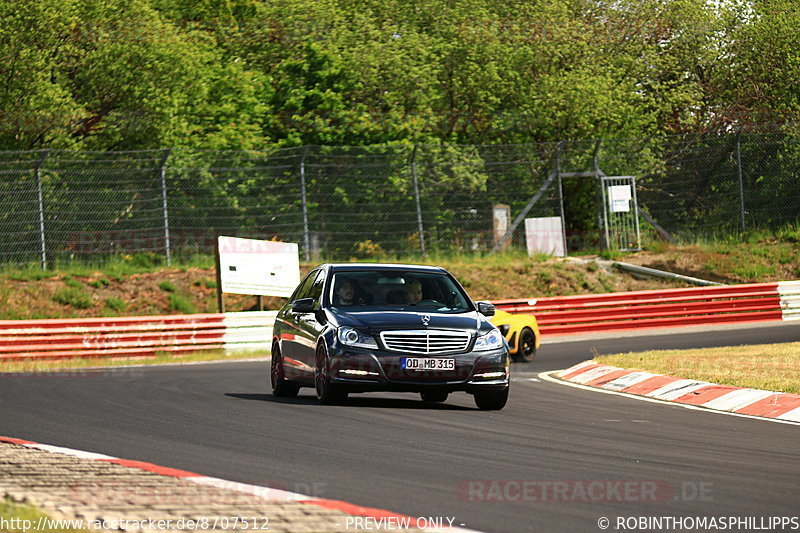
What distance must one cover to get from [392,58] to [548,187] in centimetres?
924

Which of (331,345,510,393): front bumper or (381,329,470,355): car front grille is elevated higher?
(381,329,470,355): car front grille

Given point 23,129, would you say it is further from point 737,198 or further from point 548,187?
point 737,198

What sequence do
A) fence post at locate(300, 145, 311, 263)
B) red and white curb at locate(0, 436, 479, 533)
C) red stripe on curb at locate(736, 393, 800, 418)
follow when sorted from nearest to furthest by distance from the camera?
red and white curb at locate(0, 436, 479, 533) < red stripe on curb at locate(736, 393, 800, 418) < fence post at locate(300, 145, 311, 263)

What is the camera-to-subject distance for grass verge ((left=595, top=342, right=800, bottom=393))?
1413 cm

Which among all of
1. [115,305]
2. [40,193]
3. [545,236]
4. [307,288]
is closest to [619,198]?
[545,236]

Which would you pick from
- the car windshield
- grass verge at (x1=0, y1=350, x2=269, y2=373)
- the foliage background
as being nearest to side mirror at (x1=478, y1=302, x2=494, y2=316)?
the car windshield

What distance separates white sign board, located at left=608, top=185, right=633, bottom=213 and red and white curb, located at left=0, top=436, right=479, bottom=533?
26550 millimetres

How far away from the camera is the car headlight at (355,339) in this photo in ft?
41.0

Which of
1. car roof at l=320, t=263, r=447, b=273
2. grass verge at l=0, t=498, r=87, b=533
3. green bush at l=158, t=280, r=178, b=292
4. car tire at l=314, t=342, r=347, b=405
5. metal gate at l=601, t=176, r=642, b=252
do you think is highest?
metal gate at l=601, t=176, r=642, b=252

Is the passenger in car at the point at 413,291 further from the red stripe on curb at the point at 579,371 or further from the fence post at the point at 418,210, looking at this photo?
the fence post at the point at 418,210

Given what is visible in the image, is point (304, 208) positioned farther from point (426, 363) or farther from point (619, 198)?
point (426, 363)

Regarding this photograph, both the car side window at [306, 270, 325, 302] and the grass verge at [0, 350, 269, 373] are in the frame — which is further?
the grass verge at [0, 350, 269, 373]

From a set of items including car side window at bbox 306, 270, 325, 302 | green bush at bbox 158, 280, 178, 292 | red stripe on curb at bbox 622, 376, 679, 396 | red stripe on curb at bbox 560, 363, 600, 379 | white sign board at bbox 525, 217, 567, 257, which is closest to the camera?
car side window at bbox 306, 270, 325, 302

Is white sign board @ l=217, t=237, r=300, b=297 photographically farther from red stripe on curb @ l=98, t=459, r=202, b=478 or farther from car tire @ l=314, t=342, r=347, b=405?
red stripe on curb @ l=98, t=459, r=202, b=478
